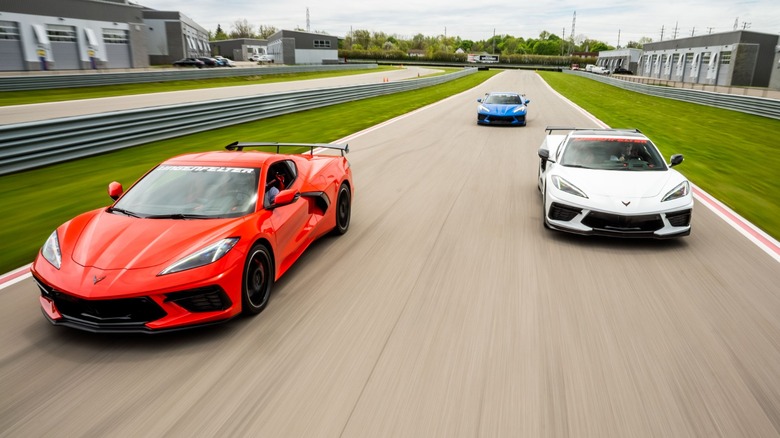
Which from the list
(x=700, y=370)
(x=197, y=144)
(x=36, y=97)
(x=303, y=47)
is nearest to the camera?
(x=700, y=370)

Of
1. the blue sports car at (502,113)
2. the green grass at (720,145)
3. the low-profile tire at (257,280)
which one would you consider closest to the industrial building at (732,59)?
the green grass at (720,145)

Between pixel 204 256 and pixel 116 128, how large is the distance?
1051cm

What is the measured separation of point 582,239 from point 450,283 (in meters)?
2.42

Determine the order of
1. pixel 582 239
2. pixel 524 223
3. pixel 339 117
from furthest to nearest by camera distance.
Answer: pixel 339 117
pixel 524 223
pixel 582 239

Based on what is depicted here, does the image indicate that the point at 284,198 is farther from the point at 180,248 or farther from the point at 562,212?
the point at 562,212

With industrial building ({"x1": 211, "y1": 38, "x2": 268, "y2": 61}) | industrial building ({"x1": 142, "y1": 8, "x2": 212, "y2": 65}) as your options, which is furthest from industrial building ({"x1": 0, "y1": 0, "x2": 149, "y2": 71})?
industrial building ({"x1": 211, "y1": 38, "x2": 268, "y2": 61})

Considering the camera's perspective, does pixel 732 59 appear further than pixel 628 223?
Yes

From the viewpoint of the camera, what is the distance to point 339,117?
21719mm

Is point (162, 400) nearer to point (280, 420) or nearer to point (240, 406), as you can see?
point (240, 406)

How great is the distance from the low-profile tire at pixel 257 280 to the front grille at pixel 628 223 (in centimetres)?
403

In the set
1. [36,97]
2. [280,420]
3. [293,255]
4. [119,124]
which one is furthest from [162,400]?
[36,97]

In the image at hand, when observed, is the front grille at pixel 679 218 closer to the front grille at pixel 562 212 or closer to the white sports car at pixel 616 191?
the white sports car at pixel 616 191

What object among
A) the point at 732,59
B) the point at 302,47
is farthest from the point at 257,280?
the point at 302,47

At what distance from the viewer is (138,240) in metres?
4.38
